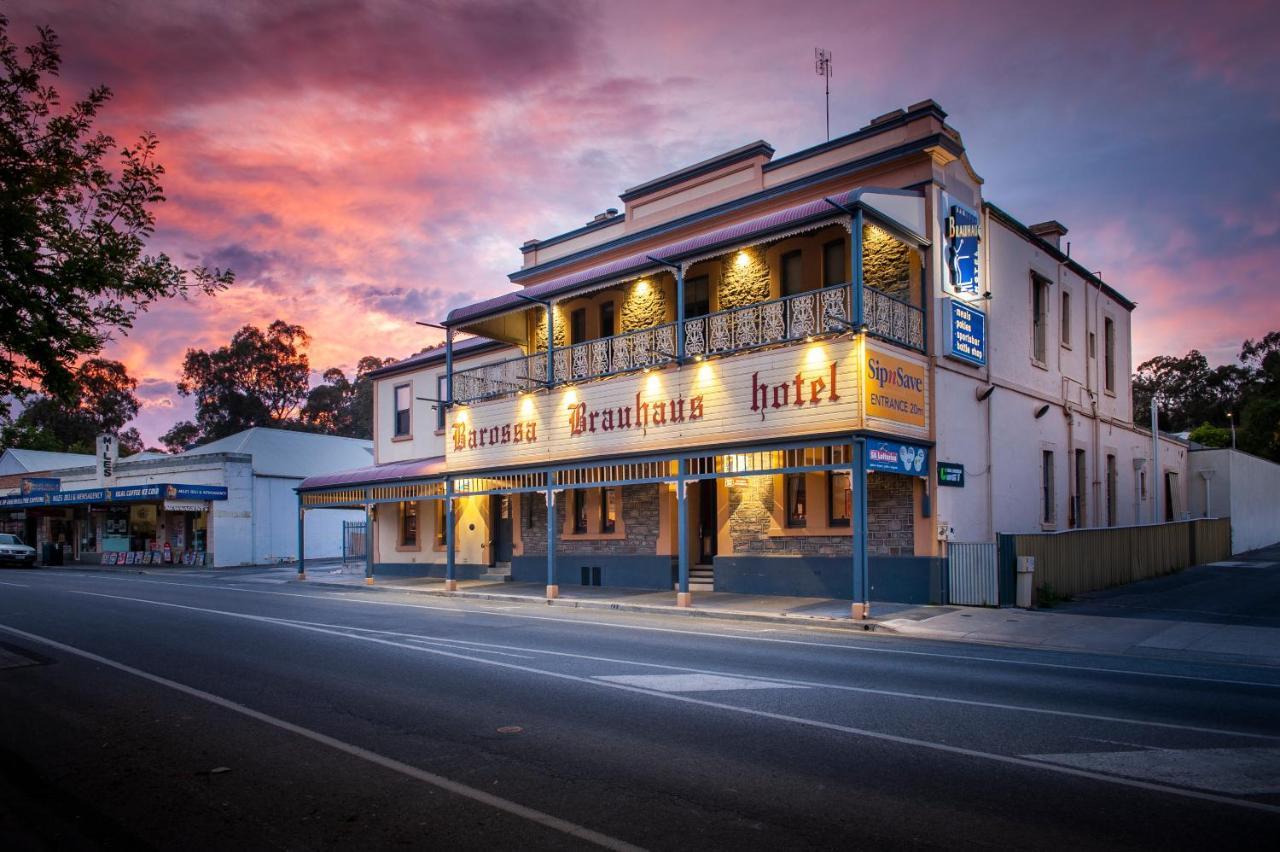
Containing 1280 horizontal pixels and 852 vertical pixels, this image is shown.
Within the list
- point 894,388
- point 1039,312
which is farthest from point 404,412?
point 1039,312

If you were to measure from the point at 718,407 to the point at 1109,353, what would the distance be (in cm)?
1629

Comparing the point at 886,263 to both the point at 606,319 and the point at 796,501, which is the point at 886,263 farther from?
the point at 606,319

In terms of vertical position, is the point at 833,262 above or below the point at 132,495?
above

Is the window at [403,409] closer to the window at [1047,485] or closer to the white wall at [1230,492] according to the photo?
the window at [1047,485]

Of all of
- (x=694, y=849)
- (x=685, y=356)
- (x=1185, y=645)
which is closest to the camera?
(x=694, y=849)

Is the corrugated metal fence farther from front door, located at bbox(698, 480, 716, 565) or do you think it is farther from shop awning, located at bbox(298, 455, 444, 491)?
shop awning, located at bbox(298, 455, 444, 491)

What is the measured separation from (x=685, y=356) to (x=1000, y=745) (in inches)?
551

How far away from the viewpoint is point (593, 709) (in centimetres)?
865

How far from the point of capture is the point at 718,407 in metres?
19.6

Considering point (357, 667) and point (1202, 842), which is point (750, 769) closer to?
point (1202, 842)

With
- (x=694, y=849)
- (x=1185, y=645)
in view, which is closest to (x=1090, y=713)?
(x=694, y=849)

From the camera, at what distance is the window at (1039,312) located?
23.8m

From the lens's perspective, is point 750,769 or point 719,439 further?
point 719,439

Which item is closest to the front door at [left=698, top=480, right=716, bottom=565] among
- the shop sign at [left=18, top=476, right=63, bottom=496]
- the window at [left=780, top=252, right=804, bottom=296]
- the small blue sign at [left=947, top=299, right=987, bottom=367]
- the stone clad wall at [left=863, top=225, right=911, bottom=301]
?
the window at [left=780, top=252, right=804, bottom=296]
